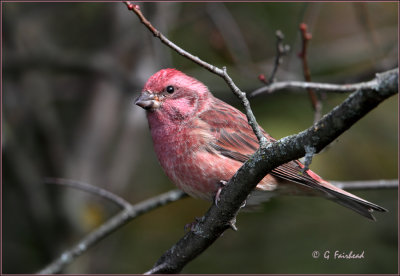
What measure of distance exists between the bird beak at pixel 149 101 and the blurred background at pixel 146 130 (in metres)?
1.75

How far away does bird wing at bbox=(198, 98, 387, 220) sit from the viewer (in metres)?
4.75

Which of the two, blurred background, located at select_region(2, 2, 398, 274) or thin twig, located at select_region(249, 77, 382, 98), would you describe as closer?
thin twig, located at select_region(249, 77, 382, 98)

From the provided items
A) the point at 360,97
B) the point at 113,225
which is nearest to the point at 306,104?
the point at 113,225

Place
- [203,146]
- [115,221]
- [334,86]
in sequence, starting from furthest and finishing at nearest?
[115,221], [203,146], [334,86]

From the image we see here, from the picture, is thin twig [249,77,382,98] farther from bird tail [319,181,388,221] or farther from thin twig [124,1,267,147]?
bird tail [319,181,388,221]

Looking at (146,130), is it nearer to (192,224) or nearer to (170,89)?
(170,89)

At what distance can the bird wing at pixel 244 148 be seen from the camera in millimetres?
4754

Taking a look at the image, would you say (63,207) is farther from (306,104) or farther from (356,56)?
(356,56)

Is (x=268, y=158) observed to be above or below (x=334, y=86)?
below

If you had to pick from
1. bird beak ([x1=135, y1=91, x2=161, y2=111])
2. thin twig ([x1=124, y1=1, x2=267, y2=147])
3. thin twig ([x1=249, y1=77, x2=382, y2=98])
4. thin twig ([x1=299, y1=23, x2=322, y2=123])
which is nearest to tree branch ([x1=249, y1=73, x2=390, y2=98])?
thin twig ([x1=249, y1=77, x2=382, y2=98])

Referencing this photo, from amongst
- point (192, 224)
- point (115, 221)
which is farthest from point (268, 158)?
point (115, 221)

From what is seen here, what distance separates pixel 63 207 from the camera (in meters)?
7.43

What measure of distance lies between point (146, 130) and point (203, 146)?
13.1 feet

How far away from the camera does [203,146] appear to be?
16.1 ft
